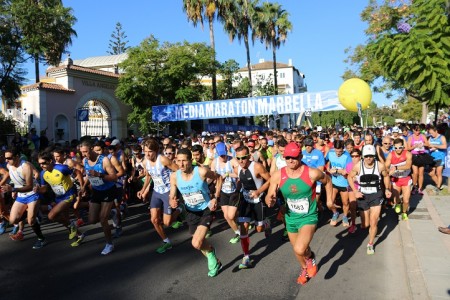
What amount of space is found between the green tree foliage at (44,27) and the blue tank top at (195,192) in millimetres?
15324

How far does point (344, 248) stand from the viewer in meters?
6.34

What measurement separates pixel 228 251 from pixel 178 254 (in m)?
0.81

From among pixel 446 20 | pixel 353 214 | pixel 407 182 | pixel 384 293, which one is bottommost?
pixel 384 293

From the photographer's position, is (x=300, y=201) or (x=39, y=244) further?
(x=39, y=244)

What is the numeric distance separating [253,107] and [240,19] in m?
14.0

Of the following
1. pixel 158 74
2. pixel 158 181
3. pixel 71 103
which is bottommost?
pixel 158 181

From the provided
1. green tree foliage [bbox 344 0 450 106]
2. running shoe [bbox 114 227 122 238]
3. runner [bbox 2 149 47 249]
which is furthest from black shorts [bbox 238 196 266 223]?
green tree foliage [bbox 344 0 450 106]

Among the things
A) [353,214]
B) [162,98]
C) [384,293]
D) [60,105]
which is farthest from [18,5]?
[384,293]

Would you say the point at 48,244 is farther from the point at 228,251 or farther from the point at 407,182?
the point at 407,182

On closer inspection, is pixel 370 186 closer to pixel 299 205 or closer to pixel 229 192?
pixel 299 205

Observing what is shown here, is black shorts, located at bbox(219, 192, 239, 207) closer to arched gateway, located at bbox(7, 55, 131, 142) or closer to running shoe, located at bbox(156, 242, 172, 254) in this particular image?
running shoe, located at bbox(156, 242, 172, 254)

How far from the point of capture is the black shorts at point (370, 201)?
5.99 m

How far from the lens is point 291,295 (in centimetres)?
458

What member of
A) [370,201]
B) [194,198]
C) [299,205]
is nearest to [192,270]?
[194,198]
